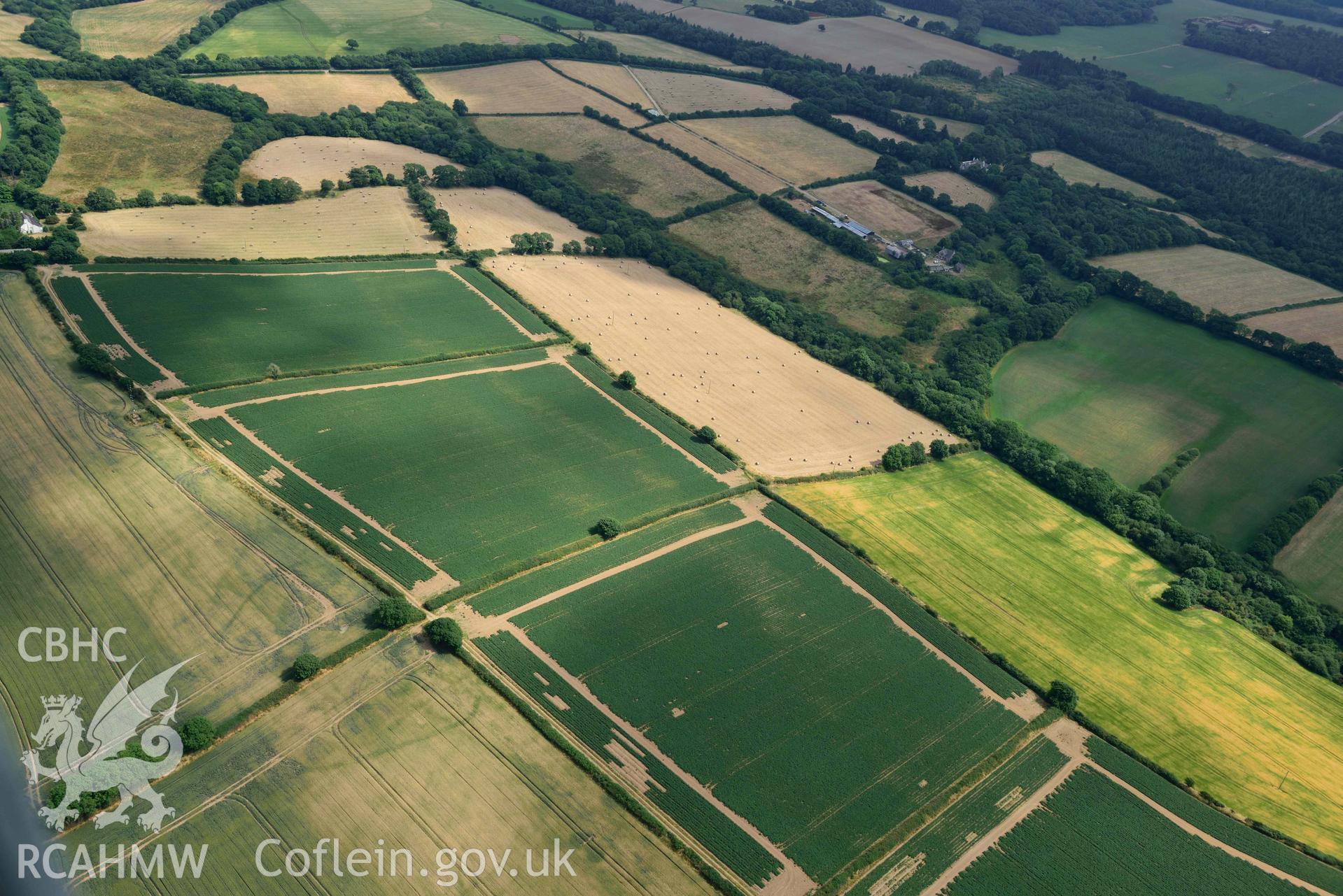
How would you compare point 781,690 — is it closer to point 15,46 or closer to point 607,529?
point 607,529

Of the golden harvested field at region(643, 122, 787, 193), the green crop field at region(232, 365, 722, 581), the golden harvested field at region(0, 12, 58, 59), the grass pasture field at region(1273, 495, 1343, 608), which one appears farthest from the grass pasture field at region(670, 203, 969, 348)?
the golden harvested field at region(0, 12, 58, 59)

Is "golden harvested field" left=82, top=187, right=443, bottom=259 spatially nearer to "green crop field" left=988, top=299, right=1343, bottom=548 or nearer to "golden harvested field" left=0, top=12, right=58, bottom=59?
"golden harvested field" left=0, top=12, right=58, bottom=59

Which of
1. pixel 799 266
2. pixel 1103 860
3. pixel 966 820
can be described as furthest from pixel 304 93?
pixel 1103 860

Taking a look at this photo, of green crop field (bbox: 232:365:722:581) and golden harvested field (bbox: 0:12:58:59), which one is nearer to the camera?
green crop field (bbox: 232:365:722:581)

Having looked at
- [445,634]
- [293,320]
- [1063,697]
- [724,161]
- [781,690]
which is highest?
[724,161]

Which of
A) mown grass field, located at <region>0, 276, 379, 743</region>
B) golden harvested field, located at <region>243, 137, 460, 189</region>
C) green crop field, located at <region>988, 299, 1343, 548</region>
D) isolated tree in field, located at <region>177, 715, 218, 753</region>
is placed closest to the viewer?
isolated tree in field, located at <region>177, 715, 218, 753</region>

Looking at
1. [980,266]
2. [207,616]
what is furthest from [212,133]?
[980,266]

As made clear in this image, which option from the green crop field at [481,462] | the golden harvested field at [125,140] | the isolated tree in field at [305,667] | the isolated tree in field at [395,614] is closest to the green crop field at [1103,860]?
the green crop field at [481,462]
